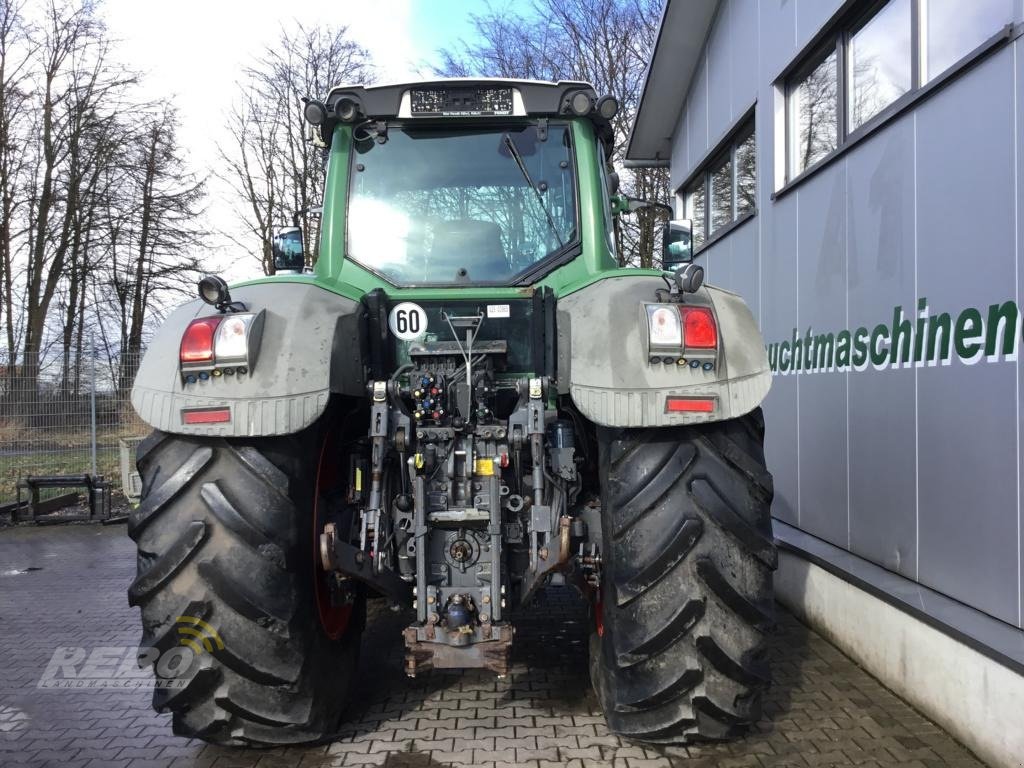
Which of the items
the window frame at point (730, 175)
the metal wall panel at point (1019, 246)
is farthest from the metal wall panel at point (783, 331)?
the metal wall panel at point (1019, 246)

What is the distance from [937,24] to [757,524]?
120 inches

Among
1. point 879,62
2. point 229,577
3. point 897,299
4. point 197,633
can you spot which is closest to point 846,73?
point 879,62

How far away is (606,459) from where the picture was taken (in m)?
2.99

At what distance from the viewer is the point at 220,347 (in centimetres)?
285

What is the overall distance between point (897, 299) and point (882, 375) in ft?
1.50

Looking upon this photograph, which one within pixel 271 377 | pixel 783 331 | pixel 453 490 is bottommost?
pixel 453 490

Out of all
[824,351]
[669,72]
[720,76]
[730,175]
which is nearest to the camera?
[824,351]

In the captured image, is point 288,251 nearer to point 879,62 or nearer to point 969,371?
point 969,371

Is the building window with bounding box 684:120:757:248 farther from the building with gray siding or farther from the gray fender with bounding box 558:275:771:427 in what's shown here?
the gray fender with bounding box 558:275:771:427

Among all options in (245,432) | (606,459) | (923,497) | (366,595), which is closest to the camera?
(245,432)

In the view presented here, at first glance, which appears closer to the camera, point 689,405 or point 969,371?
point 689,405

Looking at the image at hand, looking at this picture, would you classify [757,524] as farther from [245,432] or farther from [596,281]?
[245,432]

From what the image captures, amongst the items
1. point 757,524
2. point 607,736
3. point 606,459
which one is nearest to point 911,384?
point 757,524

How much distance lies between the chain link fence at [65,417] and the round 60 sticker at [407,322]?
8.22 m
